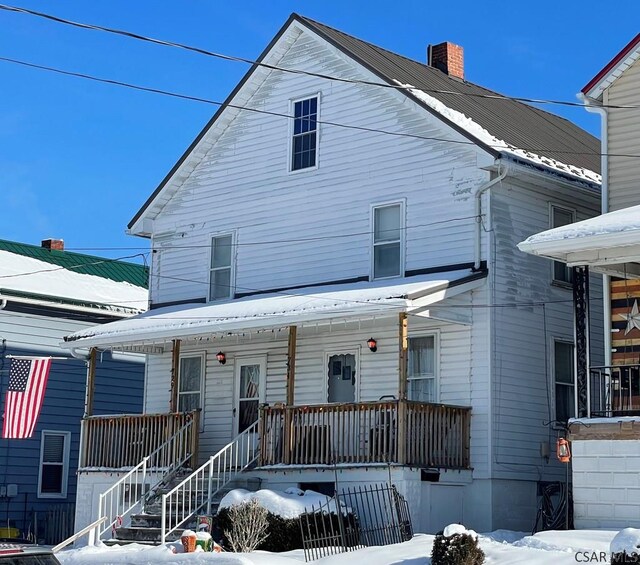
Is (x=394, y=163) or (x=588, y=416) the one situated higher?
(x=394, y=163)

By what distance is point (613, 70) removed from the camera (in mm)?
21375

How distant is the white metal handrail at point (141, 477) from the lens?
2270 centimetres

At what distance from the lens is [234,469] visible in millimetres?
22984

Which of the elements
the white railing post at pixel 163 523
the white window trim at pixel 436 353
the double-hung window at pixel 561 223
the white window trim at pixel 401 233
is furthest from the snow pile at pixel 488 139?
the white railing post at pixel 163 523

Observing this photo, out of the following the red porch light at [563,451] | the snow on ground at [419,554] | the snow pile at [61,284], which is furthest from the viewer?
the snow pile at [61,284]

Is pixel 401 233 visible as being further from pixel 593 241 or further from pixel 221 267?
pixel 593 241

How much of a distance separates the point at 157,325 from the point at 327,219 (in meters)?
4.14

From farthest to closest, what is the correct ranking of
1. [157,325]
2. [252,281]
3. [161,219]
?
[161,219] → [252,281] → [157,325]

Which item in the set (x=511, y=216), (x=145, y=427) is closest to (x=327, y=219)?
(x=511, y=216)

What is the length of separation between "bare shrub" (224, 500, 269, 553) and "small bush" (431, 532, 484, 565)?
4490 millimetres

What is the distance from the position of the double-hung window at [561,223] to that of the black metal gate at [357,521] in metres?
6.16

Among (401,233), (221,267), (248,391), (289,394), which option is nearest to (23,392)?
(248,391)

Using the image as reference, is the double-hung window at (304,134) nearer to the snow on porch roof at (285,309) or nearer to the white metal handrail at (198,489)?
the snow on porch roof at (285,309)

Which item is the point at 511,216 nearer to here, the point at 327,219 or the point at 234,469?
the point at 327,219
